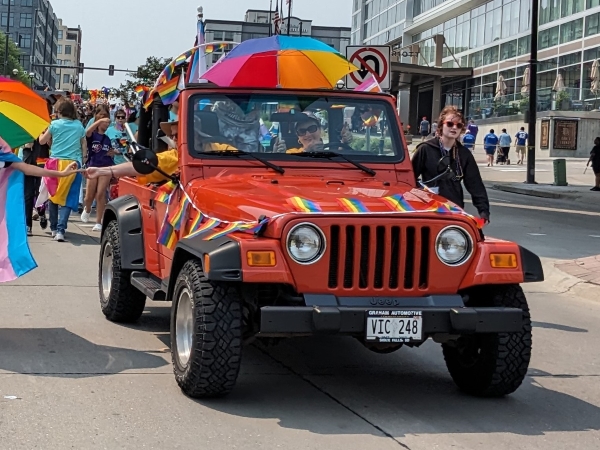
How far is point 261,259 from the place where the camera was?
5559mm

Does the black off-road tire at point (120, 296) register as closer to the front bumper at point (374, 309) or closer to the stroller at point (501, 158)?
the front bumper at point (374, 309)

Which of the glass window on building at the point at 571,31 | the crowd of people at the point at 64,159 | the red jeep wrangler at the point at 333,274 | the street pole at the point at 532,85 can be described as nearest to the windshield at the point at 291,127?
the red jeep wrangler at the point at 333,274

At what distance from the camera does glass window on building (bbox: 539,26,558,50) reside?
175ft

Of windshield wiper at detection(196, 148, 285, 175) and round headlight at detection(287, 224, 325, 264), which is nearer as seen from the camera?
round headlight at detection(287, 224, 325, 264)

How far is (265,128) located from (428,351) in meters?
2.07

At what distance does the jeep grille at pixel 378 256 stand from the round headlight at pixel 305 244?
0.23ft

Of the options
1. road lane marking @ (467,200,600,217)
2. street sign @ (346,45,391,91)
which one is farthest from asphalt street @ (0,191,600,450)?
road lane marking @ (467,200,600,217)

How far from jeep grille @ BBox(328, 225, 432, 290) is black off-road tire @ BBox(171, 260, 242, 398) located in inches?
22.4

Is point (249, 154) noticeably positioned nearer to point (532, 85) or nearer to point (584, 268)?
point (584, 268)

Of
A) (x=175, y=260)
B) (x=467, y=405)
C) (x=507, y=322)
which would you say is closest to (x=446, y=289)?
(x=507, y=322)

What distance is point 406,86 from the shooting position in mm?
71562

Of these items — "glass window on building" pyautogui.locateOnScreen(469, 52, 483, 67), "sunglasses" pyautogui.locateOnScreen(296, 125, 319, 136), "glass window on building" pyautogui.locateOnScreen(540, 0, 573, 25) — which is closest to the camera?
"sunglasses" pyautogui.locateOnScreen(296, 125, 319, 136)

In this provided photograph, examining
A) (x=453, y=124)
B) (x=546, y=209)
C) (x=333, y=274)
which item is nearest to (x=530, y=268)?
(x=333, y=274)

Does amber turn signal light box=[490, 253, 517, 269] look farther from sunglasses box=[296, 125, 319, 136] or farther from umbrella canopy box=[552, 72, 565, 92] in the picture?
umbrella canopy box=[552, 72, 565, 92]
